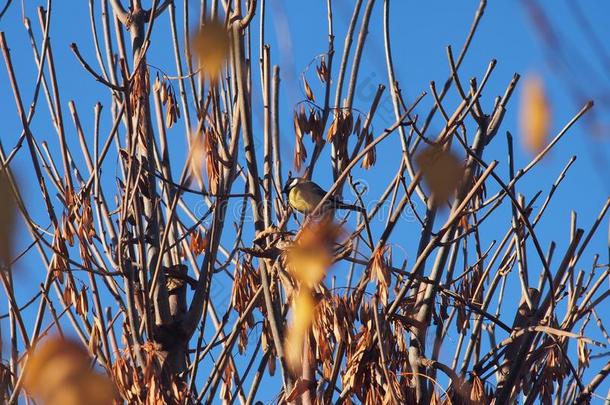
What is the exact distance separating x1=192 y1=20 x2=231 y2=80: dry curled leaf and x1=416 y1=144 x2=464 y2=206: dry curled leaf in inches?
30.8

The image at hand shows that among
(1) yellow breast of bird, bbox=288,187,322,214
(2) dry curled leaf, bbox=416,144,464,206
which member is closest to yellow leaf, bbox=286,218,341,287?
(2) dry curled leaf, bbox=416,144,464,206

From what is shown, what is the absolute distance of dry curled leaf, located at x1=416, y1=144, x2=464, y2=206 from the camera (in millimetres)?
2852

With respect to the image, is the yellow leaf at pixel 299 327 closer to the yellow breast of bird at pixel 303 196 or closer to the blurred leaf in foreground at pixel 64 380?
the blurred leaf in foreground at pixel 64 380

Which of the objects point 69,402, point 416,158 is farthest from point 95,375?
point 416,158

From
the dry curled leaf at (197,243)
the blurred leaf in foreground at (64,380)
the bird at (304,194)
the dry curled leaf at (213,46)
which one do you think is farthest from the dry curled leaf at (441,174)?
the blurred leaf in foreground at (64,380)

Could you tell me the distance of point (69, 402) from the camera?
2.26 meters

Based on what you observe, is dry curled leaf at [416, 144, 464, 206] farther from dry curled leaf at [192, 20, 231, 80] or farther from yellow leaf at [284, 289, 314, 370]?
dry curled leaf at [192, 20, 231, 80]

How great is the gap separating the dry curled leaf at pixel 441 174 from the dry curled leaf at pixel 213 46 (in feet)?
2.57

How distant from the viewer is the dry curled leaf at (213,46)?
9.32ft

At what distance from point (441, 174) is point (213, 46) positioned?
36.2 inches

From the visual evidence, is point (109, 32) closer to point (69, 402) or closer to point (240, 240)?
point (240, 240)

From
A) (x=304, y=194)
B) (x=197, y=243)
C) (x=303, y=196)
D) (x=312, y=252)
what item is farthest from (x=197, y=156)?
(x=303, y=196)

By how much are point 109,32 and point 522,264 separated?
6.64 ft

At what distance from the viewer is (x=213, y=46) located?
291cm
